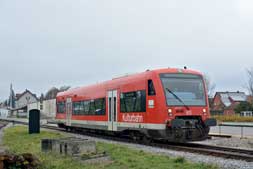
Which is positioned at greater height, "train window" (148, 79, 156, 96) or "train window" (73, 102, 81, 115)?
"train window" (148, 79, 156, 96)

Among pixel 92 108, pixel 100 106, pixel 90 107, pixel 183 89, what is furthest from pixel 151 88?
pixel 90 107

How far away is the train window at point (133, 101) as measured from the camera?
1667 cm

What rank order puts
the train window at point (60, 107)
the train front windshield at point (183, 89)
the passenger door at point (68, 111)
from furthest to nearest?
the train window at point (60, 107) < the passenger door at point (68, 111) < the train front windshield at point (183, 89)

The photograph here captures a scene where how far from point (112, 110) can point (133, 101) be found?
9.02 feet

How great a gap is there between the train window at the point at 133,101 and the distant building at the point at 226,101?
232 feet

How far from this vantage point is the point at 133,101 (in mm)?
17672

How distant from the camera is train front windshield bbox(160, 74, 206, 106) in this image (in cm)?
1566

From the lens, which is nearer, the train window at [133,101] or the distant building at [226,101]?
the train window at [133,101]

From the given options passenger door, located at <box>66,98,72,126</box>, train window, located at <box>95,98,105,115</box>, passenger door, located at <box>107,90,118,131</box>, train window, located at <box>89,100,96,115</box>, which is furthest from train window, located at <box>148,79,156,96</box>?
passenger door, located at <box>66,98,72,126</box>

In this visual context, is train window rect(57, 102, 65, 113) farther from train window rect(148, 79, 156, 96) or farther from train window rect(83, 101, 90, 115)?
train window rect(148, 79, 156, 96)

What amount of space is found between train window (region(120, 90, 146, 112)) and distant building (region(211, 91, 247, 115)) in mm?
70601

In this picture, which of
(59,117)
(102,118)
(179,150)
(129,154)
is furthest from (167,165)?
(59,117)

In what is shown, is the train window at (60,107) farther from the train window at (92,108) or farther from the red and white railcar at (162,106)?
the red and white railcar at (162,106)

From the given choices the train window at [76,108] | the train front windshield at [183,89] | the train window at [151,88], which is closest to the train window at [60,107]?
the train window at [76,108]
